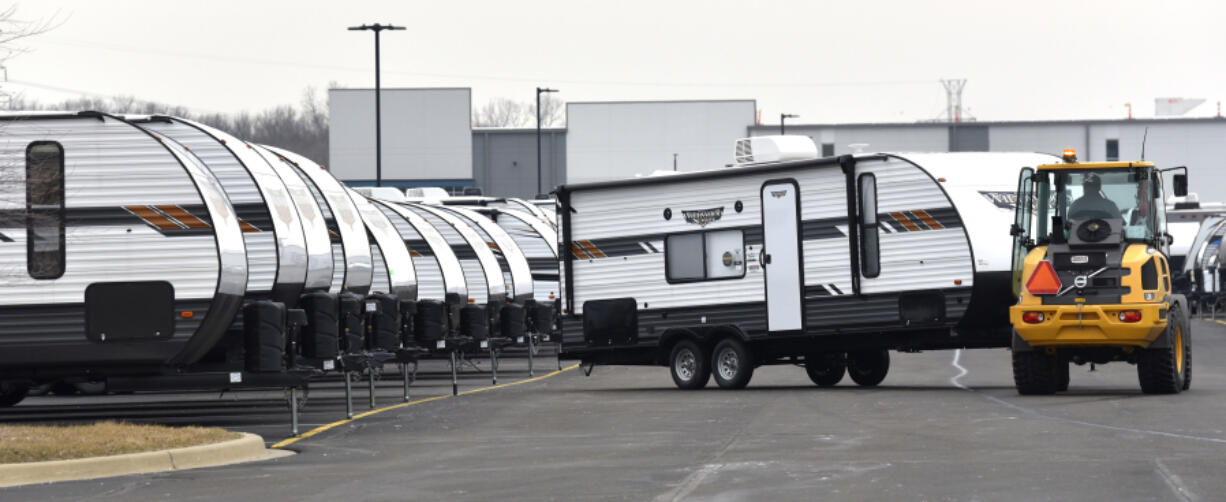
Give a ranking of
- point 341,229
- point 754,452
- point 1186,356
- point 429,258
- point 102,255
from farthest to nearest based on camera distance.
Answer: point 429,258 < point 341,229 < point 1186,356 < point 102,255 < point 754,452

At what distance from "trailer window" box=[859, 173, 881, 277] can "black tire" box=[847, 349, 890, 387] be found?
233 cm

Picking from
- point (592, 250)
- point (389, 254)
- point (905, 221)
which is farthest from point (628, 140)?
point (905, 221)

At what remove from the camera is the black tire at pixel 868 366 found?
24672 mm

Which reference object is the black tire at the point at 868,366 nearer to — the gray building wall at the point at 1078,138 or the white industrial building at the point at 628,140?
the white industrial building at the point at 628,140

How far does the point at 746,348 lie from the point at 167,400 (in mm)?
8149

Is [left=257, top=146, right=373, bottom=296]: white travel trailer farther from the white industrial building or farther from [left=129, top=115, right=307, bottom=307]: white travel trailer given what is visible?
the white industrial building

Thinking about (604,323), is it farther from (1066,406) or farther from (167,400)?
(1066,406)

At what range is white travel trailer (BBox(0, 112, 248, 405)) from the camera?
57.8ft

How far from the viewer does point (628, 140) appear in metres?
86.8

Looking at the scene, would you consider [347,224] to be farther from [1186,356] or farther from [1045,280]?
[1186,356]

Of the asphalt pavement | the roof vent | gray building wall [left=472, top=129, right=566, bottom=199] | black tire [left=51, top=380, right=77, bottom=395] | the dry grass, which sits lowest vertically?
the asphalt pavement

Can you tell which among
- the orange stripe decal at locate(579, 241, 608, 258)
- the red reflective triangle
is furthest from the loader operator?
the orange stripe decal at locate(579, 241, 608, 258)

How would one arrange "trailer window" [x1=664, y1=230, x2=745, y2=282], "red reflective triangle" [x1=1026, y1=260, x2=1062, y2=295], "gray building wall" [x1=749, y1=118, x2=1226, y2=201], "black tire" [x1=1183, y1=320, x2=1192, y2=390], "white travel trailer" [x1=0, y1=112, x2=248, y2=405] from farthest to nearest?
"gray building wall" [x1=749, y1=118, x2=1226, y2=201] → "trailer window" [x1=664, y1=230, x2=745, y2=282] → "black tire" [x1=1183, y1=320, x2=1192, y2=390] → "red reflective triangle" [x1=1026, y1=260, x2=1062, y2=295] → "white travel trailer" [x1=0, y1=112, x2=248, y2=405]

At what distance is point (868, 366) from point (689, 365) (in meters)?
2.58
